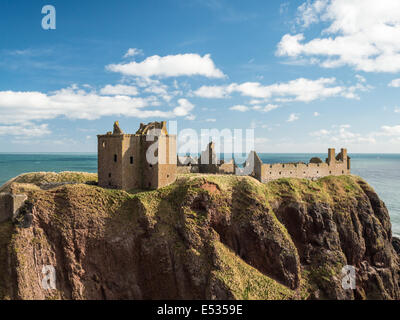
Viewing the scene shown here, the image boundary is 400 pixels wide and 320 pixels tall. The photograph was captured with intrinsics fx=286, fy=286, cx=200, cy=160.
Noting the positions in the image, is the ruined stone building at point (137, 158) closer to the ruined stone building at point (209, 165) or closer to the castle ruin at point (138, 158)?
the castle ruin at point (138, 158)

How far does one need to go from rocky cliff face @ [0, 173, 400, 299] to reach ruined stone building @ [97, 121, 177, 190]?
2.62 meters

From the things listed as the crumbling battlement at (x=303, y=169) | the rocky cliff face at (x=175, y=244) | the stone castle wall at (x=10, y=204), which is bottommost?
the rocky cliff face at (x=175, y=244)

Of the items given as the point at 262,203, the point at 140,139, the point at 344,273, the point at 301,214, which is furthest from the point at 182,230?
the point at 344,273

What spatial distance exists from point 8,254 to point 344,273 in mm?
45558

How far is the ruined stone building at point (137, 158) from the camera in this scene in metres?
42.2

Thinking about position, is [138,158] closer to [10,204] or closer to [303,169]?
[10,204]

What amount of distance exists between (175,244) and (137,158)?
48.5ft

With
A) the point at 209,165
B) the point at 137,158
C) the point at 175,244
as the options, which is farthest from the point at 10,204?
the point at 209,165

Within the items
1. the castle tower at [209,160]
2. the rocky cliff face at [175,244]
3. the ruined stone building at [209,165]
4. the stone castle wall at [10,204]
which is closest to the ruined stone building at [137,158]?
the rocky cliff face at [175,244]

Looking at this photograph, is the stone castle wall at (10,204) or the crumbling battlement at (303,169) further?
the crumbling battlement at (303,169)

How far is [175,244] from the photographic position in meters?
36.7

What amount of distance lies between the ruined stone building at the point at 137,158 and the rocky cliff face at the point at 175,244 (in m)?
2.62

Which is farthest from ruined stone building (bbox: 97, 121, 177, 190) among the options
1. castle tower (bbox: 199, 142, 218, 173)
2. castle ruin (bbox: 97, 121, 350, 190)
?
castle tower (bbox: 199, 142, 218, 173)
